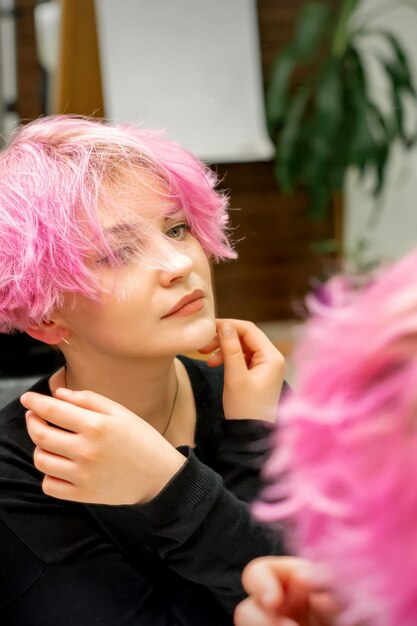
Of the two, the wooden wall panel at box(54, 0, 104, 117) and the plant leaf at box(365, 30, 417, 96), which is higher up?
the wooden wall panel at box(54, 0, 104, 117)

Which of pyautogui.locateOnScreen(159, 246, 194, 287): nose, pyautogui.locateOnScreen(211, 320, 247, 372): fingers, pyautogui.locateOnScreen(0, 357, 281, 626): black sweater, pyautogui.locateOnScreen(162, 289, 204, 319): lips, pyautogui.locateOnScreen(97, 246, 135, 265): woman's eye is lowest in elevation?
pyautogui.locateOnScreen(0, 357, 281, 626): black sweater

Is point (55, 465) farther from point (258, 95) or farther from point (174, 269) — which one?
point (258, 95)

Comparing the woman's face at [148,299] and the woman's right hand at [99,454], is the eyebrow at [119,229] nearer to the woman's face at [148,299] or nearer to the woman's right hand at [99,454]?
the woman's face at [148,299]

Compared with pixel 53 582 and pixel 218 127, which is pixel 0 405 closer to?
pixel 53 582

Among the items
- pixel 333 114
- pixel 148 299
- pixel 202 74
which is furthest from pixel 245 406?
pixel 202 74

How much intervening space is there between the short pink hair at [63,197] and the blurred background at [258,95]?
1208mm

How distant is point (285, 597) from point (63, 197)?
507 millimetres

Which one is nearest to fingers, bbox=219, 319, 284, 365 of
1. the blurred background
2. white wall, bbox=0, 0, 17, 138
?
the blurred background

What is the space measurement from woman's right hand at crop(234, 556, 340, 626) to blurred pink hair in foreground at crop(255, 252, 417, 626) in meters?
0.07

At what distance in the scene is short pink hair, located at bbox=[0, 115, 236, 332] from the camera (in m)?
0.85

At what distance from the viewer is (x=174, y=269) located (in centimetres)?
85

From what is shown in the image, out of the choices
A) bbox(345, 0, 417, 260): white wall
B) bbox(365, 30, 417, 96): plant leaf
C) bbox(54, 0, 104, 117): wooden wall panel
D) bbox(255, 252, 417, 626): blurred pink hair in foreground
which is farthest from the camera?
bbox(345, 0, 417, 260): white wall

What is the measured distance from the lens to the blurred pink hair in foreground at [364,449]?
384mm

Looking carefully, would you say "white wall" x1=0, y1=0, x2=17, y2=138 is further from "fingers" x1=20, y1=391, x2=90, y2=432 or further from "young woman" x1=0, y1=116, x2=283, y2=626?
"fingers" x1=20, y1=391, x2=90, y2=432
